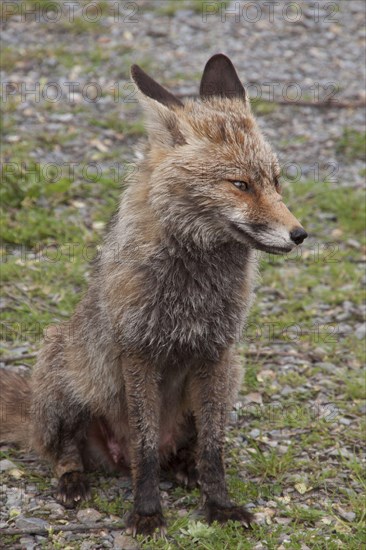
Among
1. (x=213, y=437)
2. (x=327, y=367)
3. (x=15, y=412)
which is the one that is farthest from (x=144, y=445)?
(x=327, y=367)

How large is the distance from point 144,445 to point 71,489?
0.60m

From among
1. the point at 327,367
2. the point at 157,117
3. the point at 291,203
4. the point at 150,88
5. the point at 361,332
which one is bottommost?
the point at 327,367

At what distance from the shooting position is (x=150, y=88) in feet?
15.3

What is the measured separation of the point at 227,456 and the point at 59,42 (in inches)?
311

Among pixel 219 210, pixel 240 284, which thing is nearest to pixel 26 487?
pixel 240 284

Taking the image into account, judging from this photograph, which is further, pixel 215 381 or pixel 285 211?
pixel 215 381

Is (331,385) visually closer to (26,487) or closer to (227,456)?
(227,456)

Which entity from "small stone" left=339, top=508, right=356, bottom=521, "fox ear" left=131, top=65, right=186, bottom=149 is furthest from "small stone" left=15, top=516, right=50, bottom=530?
"fox ear" left=131, top=65, right=186, bottom=149

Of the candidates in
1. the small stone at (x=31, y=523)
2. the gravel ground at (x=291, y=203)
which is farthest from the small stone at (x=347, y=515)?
the small stone at (x=31, y=523)

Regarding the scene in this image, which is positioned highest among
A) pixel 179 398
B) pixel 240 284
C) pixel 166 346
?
pixel 240 284

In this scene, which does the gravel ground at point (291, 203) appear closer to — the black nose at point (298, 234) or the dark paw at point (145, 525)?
the dark paw at point (145, 525)

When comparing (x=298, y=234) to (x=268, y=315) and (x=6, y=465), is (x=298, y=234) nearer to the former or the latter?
(x=6, y=465)

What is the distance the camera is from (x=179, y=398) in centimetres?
500

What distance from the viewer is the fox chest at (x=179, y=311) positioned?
458cm
